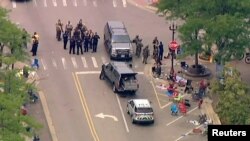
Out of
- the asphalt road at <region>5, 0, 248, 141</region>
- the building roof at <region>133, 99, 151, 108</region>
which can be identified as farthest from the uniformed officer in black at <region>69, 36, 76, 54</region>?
the building roof at <region>133, 99, 151, 108</region>

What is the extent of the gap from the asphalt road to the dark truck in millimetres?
962

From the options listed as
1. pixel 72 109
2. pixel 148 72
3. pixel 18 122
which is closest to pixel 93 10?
pixel 148 72

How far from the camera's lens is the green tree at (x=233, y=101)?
49.7 m

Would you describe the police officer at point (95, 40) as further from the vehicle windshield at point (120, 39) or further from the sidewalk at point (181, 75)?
the sidewalk at point (181, 75)

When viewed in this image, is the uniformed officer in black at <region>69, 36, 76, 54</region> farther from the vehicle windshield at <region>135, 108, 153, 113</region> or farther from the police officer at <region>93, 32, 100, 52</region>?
the vehicle windshield at <region>135, 108, 153, 113</region>

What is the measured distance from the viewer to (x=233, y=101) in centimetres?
5075

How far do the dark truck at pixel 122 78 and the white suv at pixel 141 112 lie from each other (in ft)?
10.3

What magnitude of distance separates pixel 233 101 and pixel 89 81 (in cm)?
1498

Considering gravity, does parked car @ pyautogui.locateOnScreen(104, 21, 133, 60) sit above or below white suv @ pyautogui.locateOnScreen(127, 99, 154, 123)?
above

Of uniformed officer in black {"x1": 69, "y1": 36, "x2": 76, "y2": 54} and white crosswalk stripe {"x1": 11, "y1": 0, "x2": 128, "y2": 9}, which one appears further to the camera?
white crosswalk stripe {"x1": 11, "y1": 0, "x2": 128, "y2": 9}

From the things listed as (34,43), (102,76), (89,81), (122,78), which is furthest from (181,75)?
(34,43)

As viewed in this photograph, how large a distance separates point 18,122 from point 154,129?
46.3 feet

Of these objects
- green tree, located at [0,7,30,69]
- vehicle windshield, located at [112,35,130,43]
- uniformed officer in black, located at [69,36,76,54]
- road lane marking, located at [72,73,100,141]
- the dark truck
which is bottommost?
road lane marking, located at [72,73,100,141]

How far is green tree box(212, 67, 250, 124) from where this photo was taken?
49.7m
